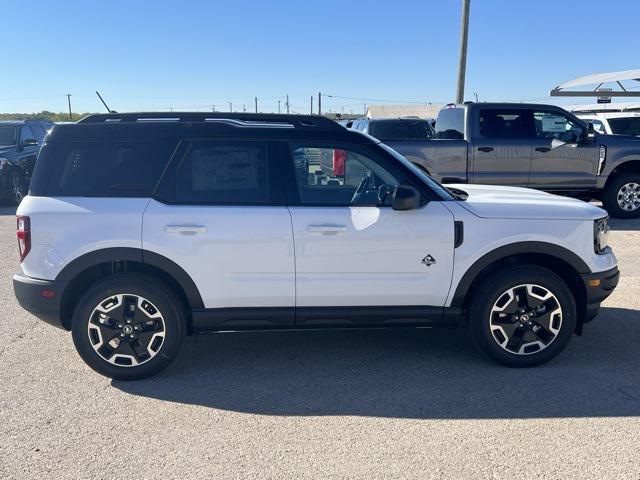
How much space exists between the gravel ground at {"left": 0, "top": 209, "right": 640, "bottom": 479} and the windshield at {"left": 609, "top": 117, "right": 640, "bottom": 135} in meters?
11.4

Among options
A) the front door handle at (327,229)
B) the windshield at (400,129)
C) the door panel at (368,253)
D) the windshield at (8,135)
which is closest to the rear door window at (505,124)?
the windshield at (400,129)

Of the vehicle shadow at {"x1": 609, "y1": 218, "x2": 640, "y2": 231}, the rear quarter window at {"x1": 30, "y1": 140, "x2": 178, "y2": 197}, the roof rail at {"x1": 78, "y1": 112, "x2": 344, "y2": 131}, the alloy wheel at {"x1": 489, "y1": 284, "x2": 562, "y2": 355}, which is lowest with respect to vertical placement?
the vehicle shadow at {"x1": 609, "y1": 218, "x2": 640, "y2": 231}

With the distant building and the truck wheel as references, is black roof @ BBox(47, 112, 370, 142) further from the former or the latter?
the distant building

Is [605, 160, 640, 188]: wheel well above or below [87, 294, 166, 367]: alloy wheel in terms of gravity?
above

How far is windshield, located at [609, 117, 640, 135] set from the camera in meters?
14.7

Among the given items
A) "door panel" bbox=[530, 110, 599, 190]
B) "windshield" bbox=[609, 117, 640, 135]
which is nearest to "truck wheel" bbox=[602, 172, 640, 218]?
"door panel" bbox=[530, 110, 599, 190]

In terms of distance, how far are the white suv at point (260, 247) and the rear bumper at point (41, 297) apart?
13 mm

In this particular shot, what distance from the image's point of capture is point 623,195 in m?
10.5

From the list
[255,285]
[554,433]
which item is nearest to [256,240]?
[255,285]

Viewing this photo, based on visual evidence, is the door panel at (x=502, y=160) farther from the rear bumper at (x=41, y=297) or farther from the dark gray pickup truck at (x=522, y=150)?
the rear bumper at (x=41, y=297)

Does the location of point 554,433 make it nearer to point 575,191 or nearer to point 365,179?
point 365,179

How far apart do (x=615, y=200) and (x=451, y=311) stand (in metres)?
7.68

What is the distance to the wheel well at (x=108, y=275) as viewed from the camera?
164 inches

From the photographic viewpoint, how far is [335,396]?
3.92 m
